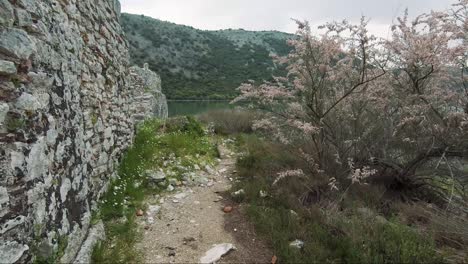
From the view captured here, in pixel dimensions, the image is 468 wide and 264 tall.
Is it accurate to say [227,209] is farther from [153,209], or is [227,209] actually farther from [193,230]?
[153,209]

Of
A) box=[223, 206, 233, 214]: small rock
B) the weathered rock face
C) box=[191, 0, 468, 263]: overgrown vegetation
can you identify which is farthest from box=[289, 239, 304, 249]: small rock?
the weathered rock face

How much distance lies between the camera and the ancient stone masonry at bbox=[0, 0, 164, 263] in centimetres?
229

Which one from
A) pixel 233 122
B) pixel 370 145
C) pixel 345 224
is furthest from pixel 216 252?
pixel 233 122

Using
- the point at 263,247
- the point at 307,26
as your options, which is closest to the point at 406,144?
the point at 307,26

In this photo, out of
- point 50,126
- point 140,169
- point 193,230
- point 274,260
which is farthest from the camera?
point 140,169

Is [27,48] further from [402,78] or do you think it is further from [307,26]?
[402,78]

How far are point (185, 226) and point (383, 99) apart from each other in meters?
3.94

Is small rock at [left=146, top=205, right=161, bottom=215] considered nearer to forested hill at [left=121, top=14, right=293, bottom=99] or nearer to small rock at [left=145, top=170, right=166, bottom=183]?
small rock at [left=145, top=170, right=166, bottom=183]

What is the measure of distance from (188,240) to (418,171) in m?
4.25

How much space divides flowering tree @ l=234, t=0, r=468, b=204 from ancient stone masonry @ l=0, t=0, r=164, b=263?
2664 millimetres

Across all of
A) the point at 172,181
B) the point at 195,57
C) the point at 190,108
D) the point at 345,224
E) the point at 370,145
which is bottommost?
the point at 190,108

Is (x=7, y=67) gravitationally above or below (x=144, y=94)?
above

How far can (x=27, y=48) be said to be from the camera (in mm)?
2508

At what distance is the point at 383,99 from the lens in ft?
18.5
